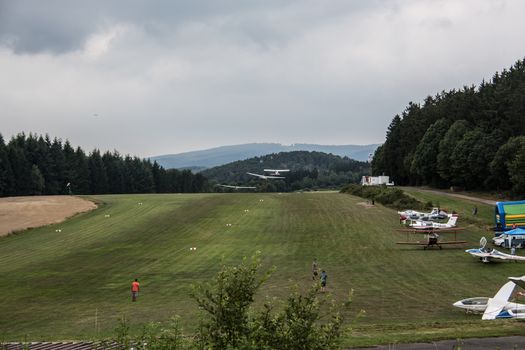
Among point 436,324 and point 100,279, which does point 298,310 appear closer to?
point 436,324

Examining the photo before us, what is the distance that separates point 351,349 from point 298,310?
9.95 m

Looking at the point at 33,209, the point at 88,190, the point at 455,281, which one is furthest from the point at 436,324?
the point at 88,190

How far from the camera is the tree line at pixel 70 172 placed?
12362cm

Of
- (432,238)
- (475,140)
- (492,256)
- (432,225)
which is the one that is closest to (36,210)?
(432,225)

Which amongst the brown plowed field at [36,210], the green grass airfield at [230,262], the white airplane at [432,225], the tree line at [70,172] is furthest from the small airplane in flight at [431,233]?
the tree line at [70,172]

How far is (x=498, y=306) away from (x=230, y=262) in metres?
23.2

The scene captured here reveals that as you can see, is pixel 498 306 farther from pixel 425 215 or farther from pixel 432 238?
pixel 425 215

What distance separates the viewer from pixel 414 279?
3794 cm

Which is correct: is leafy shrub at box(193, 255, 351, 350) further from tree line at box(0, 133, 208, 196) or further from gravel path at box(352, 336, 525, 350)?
tree line at box(0, 133, 208, 196)

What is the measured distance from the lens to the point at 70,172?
5443 inches

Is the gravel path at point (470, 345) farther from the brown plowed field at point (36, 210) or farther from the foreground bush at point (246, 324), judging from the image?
the brown plowed field at point (36, 210)

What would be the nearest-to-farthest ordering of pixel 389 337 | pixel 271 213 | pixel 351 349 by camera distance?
1. pixel 351 349
2. pixel 389 337
3. pixel 271 213

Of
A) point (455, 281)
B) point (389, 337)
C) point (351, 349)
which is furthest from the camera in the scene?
point (455, 281)

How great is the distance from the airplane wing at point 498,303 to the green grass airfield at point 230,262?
0.92m
